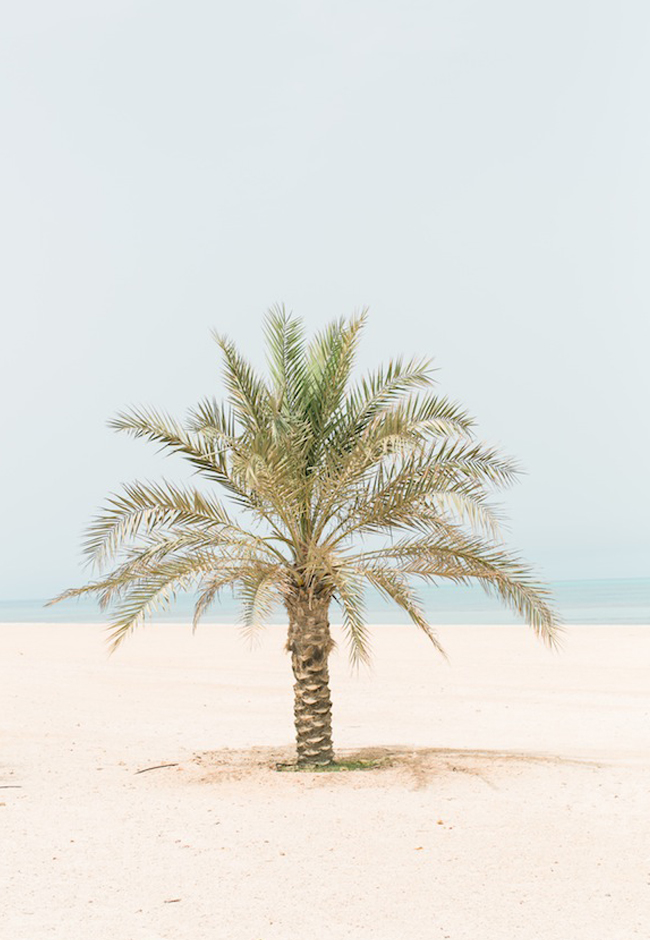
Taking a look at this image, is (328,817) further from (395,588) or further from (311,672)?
(395,588)

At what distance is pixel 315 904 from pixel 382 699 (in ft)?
36.6

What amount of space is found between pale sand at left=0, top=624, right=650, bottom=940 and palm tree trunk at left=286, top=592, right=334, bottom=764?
51cm

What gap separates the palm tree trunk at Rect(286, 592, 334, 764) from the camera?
10.4 m

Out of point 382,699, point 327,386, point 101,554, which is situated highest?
point 327,386

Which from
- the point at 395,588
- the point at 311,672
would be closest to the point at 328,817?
the point at 311,672

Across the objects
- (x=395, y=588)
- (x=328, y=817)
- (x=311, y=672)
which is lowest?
(x=328, y=817)

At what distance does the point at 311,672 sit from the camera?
1047cm

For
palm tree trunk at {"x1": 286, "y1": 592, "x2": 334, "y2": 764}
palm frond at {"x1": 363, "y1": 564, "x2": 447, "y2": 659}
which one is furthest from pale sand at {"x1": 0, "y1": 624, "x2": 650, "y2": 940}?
palm frond at {"x1": 363, "y1": 564, "x2": 447, "y2": 659}

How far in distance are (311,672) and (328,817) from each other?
2161 mm

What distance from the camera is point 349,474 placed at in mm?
10078

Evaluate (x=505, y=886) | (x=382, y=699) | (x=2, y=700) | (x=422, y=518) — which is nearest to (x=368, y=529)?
(x=422, y=518)

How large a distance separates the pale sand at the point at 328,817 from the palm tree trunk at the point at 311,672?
51cm

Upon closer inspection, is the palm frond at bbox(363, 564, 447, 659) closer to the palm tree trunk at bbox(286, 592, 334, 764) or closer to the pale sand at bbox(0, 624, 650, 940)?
the palm tree trunk at bbox(286, 592, 334, 764)

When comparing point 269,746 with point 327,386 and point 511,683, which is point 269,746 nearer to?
point 327,386
